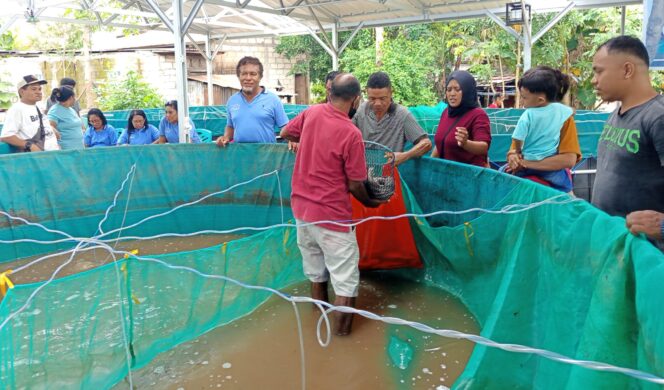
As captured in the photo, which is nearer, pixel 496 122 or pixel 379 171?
pixel 379 171

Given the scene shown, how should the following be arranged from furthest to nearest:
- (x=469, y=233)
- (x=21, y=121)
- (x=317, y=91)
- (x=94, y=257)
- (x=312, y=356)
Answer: (x=317, y=91), (x=21, y=121), (x=94, y=257), (x=469, y=233), (x=312, y=356)

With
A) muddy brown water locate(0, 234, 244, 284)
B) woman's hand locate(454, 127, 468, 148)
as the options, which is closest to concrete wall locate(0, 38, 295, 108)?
muddy brown water locate(0, 234, 244, 284)

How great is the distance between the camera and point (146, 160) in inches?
242

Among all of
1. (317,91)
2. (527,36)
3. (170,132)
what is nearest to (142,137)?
(170,132)

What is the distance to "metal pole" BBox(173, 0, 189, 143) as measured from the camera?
732 centimetres

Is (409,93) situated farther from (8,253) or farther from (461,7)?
(8,253)

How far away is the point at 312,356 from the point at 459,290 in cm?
143

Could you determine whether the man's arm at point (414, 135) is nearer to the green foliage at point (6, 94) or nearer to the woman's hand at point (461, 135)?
the woman's hand at point (461, 135)

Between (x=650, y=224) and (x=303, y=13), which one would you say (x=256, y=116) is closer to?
(x=650, y=224)

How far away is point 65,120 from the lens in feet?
21.8

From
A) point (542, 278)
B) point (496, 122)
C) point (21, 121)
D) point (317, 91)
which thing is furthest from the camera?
point (317, 91)

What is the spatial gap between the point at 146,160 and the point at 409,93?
14.2 metres

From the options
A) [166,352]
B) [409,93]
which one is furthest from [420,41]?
[166,352]

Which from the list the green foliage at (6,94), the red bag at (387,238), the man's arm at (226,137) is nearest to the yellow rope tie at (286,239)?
the red bag at (387,238)
